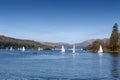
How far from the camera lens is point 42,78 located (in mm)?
62094

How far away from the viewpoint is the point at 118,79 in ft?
200

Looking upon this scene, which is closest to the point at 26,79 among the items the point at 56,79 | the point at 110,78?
the point at 56,79

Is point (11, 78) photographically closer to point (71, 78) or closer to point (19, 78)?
point (19, 78)

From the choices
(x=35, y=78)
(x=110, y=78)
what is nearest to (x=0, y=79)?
(x=35, y=78)

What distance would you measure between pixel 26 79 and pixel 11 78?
316cm

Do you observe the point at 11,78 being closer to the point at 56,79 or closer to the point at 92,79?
the point at 56,79

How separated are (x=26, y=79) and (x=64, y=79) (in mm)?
7207

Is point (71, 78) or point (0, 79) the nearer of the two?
point (0, 79)

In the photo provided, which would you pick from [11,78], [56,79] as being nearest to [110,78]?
[56,79]

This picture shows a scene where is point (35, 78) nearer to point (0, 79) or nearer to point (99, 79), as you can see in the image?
point (0, 79)

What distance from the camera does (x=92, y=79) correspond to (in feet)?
200

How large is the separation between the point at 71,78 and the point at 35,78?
Answer: 23.2 feet

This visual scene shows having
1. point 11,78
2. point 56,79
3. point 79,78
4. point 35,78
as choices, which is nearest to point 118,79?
point 79,78

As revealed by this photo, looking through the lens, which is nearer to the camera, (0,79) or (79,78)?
(0,79)
